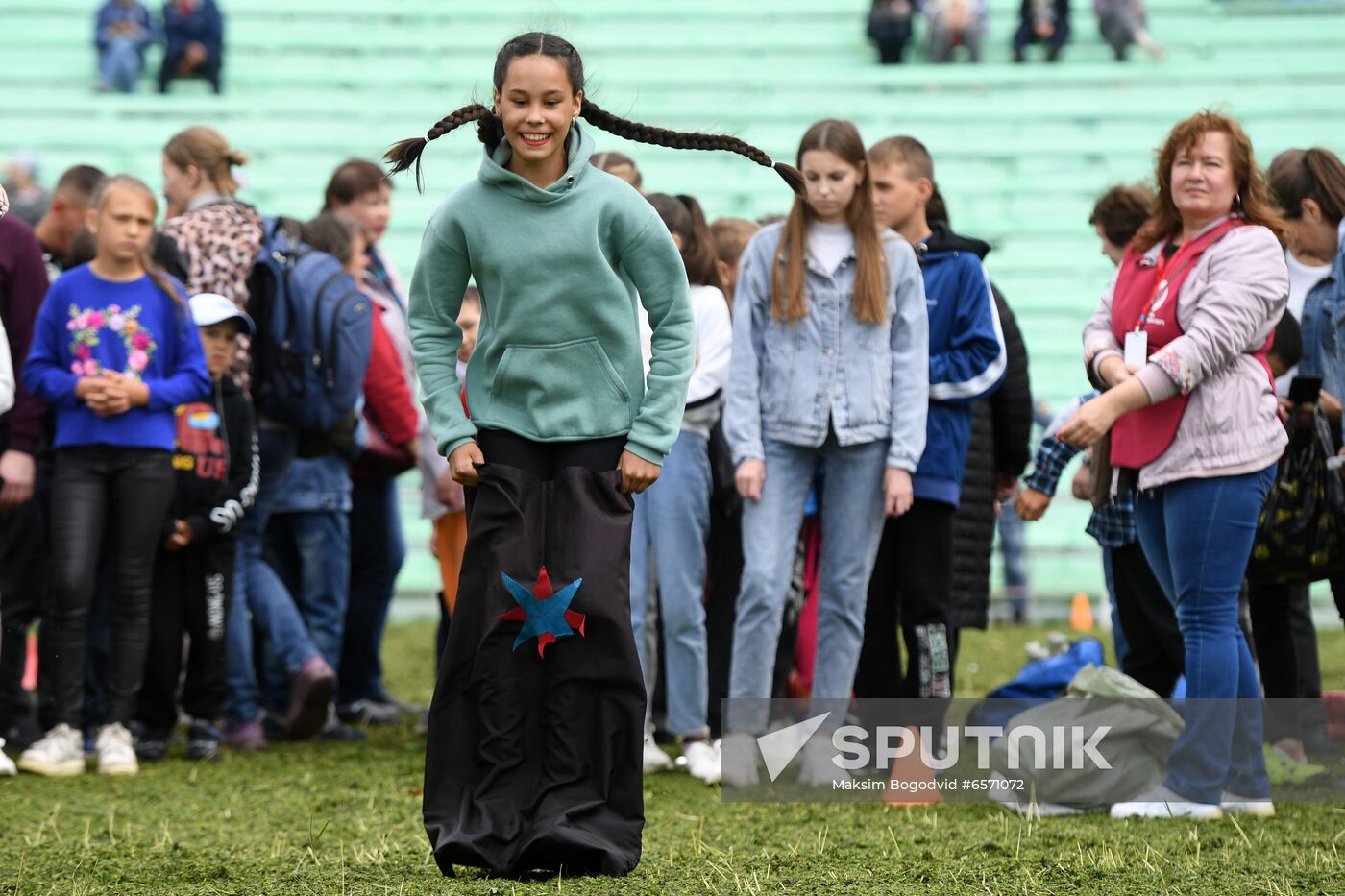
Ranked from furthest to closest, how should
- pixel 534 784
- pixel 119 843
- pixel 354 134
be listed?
pixel 354 134 < pixel 119 843 < pixel 534 784

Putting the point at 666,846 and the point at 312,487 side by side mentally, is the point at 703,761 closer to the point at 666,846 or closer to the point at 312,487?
the point at 666,846

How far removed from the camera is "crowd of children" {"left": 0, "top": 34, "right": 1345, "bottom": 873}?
4.15m

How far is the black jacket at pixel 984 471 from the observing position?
646cm

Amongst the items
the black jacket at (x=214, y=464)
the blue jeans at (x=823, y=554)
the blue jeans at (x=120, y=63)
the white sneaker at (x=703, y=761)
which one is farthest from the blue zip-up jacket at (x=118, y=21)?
the blue jeans at (x=823, y=554)

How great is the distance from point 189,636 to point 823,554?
7.86 ft

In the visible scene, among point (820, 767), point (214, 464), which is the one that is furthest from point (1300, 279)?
point (214, 464)

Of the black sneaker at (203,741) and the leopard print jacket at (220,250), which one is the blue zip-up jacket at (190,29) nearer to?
the leopard print jacket at (220,250)

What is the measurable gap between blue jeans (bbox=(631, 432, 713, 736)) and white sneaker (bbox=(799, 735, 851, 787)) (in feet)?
1.83

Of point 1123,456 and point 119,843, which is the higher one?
point 1123,456

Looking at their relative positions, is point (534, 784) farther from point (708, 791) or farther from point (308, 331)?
point (308, 331)

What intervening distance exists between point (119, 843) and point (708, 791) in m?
1.84

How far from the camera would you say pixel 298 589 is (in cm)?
747

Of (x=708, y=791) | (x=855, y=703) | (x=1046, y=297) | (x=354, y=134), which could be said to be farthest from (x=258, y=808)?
(x=354, y=134)

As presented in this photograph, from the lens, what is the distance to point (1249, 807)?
5.19 m
